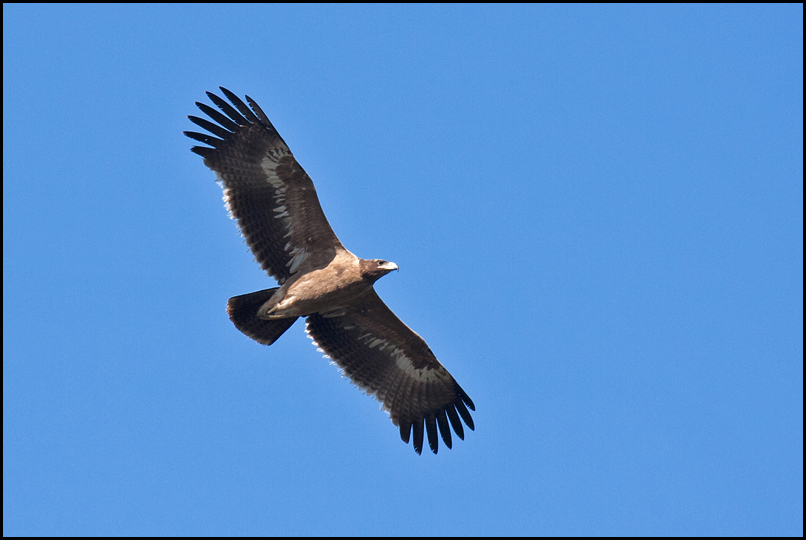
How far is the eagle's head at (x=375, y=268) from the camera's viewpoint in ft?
49.1

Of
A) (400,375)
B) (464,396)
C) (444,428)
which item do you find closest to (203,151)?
(400,375)

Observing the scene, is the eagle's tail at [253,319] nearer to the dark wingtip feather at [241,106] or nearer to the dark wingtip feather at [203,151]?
the dark wingtip feather at [203,151]

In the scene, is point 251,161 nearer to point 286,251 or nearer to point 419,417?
point 286,251

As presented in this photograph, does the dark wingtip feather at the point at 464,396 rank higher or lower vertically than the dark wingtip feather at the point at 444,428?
higher

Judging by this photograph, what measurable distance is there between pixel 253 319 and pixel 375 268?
1.90 m

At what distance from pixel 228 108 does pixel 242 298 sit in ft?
8.49

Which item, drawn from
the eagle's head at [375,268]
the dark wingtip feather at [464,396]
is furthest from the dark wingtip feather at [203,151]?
the dark wingtip feather at [464,396]

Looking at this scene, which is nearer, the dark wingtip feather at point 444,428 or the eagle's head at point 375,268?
the eagle's head at point 375,268

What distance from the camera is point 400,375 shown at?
54.7 ft

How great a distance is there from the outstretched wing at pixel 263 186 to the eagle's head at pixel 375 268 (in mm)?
607

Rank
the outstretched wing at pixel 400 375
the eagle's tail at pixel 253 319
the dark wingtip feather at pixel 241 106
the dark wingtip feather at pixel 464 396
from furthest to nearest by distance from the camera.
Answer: the dark wingtip feather at pixel 464 396, the outstretched wing at pixel 400 375, the eagle's tail at pixel 253 319, the dark wingtip feather at pixel 241 106

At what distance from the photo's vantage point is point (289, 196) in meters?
15.4

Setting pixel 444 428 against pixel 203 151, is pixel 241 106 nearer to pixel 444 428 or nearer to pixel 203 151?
pixel 203 151

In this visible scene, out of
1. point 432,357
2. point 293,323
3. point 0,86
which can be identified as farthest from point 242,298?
point 0,86
